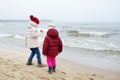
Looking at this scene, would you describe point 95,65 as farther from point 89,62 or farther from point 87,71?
point 87,71

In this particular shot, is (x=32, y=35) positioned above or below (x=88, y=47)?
above

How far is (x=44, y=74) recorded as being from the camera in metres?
5.86

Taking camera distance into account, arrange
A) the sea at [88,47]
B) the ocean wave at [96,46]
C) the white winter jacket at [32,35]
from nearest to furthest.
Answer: the white winter jacket at [32,35], the sea at [88,47], the ocean wave at [96,46]

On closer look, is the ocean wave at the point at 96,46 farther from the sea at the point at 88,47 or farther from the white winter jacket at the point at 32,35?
the white winter jacket at the point at 32,35

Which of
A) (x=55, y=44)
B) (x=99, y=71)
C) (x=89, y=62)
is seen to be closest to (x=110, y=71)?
(x=99, y=71)

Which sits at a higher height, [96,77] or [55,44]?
[55,44]

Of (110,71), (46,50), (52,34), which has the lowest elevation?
(110,71)

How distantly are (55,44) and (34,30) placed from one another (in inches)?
37.6

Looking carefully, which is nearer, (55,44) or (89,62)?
(55,44)

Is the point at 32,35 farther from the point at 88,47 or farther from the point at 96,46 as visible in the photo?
the point at 96,46

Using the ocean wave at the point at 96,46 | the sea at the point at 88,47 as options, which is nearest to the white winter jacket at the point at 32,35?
the sea at the point at 88,47

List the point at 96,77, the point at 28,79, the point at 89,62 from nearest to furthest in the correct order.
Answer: the point at 28,79
the point at 96,77
the point at 89,62

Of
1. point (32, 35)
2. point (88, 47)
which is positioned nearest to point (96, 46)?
point (88, 47)

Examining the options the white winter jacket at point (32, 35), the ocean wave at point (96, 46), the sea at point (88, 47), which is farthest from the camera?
the ocean wave at point (96, 46)
